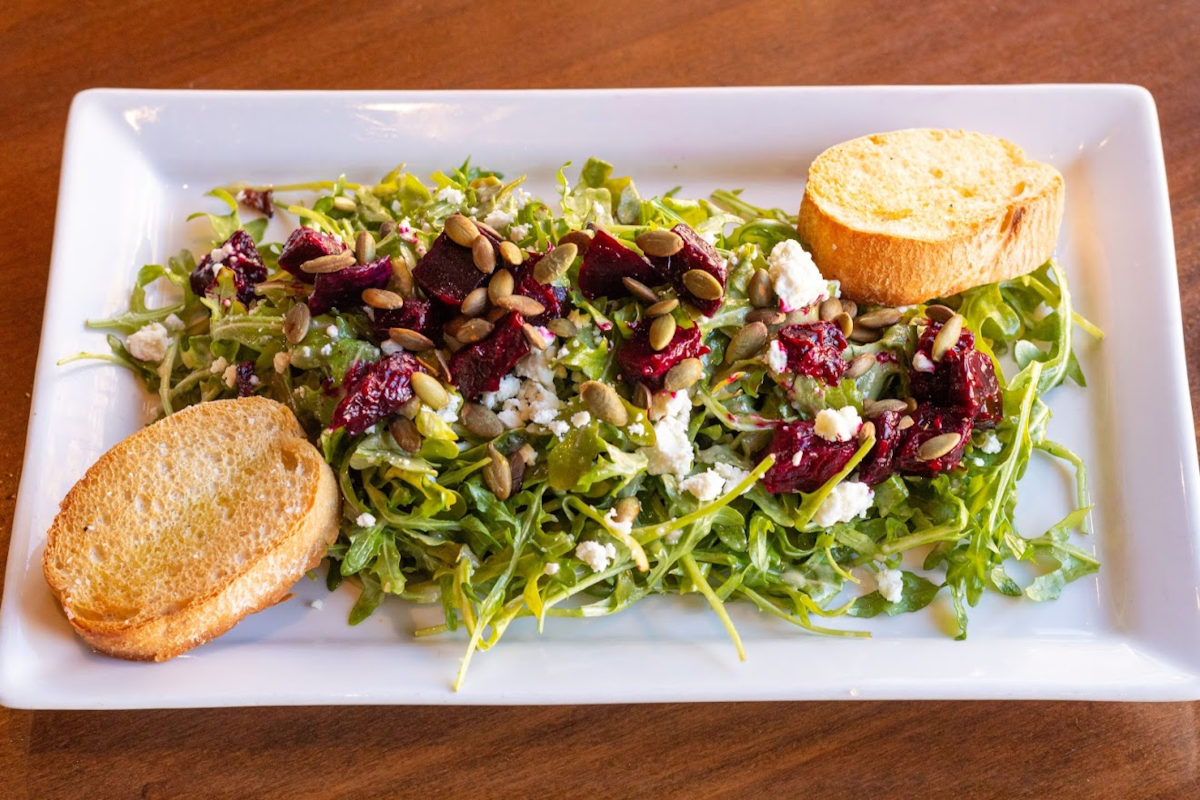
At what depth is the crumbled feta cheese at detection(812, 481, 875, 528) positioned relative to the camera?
250cm

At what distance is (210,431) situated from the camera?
2570 millimetres

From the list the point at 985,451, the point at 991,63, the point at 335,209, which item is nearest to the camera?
the point at 985,451

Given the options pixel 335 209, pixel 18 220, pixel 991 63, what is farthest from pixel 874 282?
pixel 18 220

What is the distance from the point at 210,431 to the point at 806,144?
1.85 metres

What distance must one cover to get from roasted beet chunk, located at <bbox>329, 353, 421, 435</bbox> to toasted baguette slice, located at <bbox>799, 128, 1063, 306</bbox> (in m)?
1.15

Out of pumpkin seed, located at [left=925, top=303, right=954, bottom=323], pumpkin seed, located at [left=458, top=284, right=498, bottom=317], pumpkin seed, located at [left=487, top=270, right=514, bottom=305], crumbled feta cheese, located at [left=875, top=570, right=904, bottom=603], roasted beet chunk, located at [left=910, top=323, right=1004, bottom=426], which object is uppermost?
pumpkin seed, located at [left=487, top=270, right=514, bottom=305]

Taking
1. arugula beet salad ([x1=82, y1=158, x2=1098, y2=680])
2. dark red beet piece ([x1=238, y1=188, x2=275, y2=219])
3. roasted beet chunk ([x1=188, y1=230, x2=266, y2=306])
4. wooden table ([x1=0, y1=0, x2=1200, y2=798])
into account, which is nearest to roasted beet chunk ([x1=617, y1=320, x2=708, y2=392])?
arugula beet salad ([x1=82, y1=158, x2=1098, y2=680])

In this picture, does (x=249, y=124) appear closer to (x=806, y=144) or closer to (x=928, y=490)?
(x=806, y=144)

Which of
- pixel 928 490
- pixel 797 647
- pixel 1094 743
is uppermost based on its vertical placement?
pixel 928 490

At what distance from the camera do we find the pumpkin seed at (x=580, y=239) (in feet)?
8.36

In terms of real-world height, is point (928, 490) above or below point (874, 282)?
below

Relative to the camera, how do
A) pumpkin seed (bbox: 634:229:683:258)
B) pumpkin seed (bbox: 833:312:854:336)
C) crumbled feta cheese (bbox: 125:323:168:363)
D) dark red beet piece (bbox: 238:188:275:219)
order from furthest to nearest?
dark red beet piece (bbox: 238:188:275:219), crumbled feta cheese (bbox: 125:323:168:363), pumpkin seed (bbox: 833:312:854:336), pumpkin seed (bbox: 634:229:683:258)

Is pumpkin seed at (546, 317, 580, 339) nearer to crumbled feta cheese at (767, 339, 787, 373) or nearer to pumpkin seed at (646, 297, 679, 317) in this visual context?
pumpkin seed at (646, 297, 679, 317)

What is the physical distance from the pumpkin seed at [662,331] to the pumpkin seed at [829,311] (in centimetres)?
42
